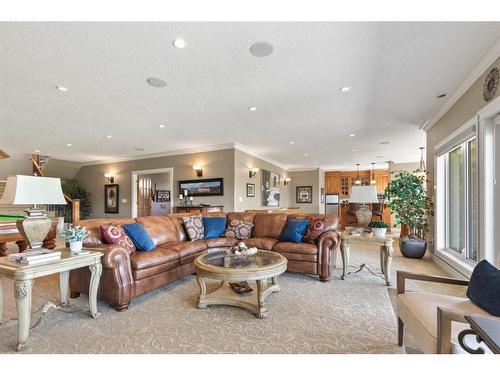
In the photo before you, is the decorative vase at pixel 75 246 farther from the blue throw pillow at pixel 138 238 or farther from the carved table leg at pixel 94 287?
the blue throw pillow at pixel 138 238

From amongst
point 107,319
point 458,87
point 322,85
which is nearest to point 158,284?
point 107,319

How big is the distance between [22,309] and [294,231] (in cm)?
302

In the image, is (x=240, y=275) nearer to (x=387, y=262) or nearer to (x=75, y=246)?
(x=75, y=246)

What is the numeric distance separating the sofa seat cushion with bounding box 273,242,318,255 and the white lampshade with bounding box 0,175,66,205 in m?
2.63

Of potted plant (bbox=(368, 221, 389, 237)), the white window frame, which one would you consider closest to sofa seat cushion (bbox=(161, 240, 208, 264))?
potted plant (bbox=(368, 221, 389, 237))

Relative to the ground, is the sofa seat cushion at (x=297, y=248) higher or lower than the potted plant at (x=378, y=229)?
lower

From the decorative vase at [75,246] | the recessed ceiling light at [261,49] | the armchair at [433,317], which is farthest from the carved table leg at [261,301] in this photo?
the recessed ceiling light at [261,49]

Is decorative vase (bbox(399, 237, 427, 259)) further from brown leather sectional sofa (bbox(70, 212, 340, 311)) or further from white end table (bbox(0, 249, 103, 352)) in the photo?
white end table (bbox(0, 249, 103, 352))

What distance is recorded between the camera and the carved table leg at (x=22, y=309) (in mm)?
1781

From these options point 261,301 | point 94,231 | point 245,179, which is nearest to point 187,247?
point 94,231

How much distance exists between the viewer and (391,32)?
6.61ft

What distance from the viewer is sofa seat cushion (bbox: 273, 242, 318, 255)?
3307 millimetres

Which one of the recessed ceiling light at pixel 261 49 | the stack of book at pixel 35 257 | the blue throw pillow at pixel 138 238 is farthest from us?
the blue throw pillow at pixel 138 238
